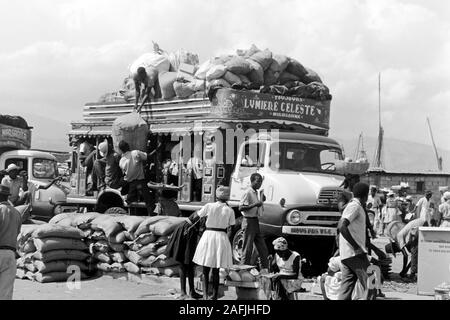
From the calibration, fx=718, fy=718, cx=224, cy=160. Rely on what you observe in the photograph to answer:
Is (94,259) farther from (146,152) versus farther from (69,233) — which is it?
(146,152)

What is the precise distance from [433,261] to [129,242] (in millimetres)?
4643

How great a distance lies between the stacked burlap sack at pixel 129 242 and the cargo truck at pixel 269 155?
1.27m

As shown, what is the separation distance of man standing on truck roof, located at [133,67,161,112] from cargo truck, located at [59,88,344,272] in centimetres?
35

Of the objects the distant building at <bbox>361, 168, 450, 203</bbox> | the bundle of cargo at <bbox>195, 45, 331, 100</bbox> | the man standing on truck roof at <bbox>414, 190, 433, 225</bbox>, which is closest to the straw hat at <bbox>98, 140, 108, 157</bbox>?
the bundle of cargo at <bbox>195, 45, 331, 100</bbox>

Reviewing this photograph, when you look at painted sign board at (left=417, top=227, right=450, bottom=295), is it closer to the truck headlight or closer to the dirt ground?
the dirt ground

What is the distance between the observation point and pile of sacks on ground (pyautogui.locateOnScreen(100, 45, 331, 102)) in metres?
12.8

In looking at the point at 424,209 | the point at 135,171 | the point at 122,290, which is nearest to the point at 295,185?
the point at 122,290

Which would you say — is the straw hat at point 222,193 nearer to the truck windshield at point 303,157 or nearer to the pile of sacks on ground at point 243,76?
the truck windshield at point 303,157

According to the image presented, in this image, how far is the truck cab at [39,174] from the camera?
20266 millimetres

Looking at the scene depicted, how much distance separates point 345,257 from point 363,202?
26.4 inches

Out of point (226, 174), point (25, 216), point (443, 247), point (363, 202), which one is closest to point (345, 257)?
point (363, 202)

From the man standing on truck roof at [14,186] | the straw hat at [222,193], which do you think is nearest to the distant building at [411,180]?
the man standing on truck roof at [14,186]

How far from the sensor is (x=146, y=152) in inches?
547

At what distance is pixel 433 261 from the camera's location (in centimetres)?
1034
